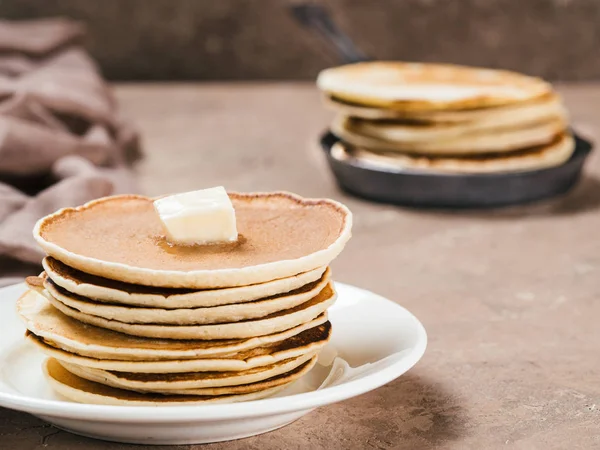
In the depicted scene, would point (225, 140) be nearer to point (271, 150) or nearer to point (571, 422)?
point (271, 150)

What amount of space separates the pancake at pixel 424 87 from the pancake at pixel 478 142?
7cm

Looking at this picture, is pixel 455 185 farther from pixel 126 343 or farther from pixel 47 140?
pixel 126 343

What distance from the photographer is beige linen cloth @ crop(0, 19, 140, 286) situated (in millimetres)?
1530

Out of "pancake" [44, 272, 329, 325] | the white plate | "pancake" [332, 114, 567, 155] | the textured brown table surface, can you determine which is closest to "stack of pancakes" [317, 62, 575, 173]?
"pancake" [332, 114, 567, 155]

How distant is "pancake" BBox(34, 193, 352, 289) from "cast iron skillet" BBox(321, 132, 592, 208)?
2.56 ft

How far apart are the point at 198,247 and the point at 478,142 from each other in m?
1.04

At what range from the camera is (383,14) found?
3.41 meters

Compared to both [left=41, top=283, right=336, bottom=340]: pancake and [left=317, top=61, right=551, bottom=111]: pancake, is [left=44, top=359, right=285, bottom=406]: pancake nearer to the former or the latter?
[left=41, top=283, right=336, bottom=340]: pancake

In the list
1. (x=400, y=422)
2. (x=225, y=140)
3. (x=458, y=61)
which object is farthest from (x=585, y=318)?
(x=458, y=61)

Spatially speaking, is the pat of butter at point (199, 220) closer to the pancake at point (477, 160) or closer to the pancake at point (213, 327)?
the pancake at point (213, 327)

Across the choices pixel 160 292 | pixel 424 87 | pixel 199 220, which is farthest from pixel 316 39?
pixel 160 292

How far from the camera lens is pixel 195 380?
34.6 inches

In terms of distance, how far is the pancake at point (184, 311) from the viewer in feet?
2.85

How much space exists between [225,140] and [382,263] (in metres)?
1.03
